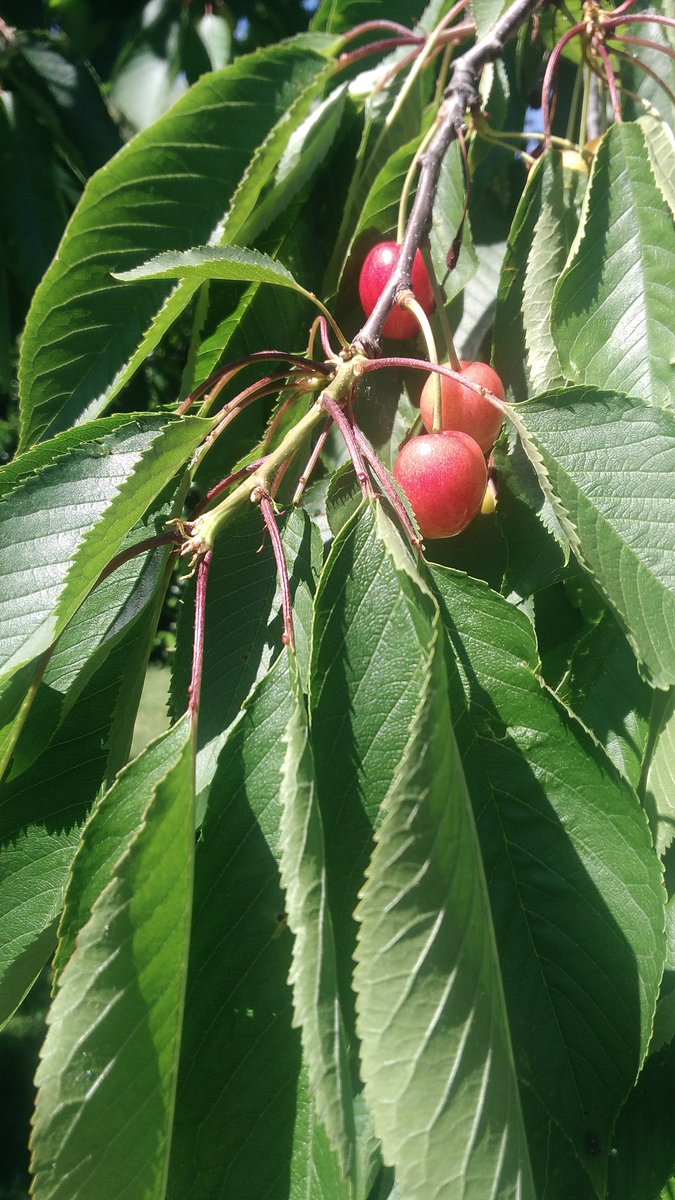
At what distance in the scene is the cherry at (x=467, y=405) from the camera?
34.5 inches

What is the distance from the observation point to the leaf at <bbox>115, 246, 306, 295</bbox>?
2.29ft

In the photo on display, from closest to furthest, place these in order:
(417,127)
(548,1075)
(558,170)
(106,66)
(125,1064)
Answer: (125,1064)
(548,1075)
(558,170)
(417,127)
(106,66)

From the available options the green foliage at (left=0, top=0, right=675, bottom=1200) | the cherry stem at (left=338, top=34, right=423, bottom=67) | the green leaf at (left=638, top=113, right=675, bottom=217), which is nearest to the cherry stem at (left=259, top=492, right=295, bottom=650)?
the green foliage at (left=0, top=0, right=675, bottom=1200)

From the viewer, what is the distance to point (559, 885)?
671 millimetres

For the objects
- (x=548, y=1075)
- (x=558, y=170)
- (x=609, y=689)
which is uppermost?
(x=558, y=170)

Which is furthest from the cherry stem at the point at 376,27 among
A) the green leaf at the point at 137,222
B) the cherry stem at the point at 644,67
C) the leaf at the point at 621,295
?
the leaf at the point at 621,295

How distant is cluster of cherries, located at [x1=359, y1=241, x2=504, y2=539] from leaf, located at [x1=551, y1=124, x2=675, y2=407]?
3.7 inches

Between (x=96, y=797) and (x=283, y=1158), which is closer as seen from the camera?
(x=283, y=1158)

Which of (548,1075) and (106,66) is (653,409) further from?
(106,66)

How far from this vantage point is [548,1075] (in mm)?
649

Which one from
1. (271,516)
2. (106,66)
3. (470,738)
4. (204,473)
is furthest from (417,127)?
(106,66)

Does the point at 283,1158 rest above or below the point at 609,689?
below

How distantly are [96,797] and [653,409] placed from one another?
1.80ft

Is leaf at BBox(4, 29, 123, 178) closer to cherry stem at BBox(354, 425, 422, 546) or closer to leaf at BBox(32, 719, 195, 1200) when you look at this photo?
cherry stem at BBox(354, 425, 422, 546)
